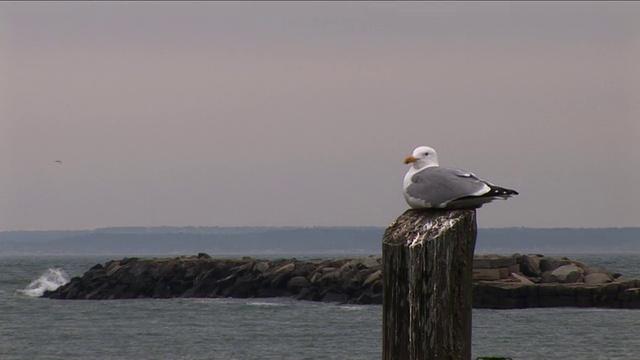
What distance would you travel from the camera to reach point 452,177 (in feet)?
17.2

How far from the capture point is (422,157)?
18.9ft

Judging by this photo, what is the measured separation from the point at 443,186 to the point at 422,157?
0.76m

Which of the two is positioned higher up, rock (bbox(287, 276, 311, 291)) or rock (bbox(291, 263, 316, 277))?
rock (bbox(291, 263, 316, 277))

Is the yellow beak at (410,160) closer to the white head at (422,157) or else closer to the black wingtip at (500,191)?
the white head at (422,157)

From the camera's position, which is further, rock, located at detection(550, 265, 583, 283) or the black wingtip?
rock, located at detection(550, 265, 583, 283)

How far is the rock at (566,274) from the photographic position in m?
40.0

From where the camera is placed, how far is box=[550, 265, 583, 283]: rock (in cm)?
4003

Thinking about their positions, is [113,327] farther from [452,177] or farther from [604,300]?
[452,177]

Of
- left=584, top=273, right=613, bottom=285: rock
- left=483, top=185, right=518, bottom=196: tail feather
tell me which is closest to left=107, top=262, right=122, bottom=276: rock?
left=584, top=273, right=613, bottom=285: rock

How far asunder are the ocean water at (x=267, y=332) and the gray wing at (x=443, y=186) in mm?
22601

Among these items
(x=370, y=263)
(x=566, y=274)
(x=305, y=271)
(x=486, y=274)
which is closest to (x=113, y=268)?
(x=305, y=271)

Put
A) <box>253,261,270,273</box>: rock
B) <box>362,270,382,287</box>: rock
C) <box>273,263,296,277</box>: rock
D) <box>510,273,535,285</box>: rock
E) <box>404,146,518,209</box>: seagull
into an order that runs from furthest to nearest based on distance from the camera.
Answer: <box>253,261,270,273</box>: rock, <box>273,263,296,277</box>: rock, <box>362,270,382,287</box>: rock, <box>510,273,535,285</box>: rock, <box>404,146,518,209</box>: seagull

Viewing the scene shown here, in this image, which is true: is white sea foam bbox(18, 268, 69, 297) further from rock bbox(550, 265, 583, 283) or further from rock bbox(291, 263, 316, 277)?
rock bbox(550, 265, 583, 283)

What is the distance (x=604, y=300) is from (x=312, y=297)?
35.4 feet
